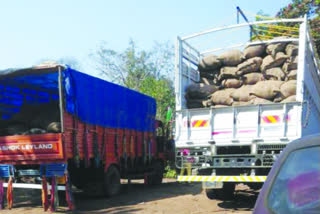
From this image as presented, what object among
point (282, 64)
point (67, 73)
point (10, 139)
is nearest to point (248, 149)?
point (282, 64)

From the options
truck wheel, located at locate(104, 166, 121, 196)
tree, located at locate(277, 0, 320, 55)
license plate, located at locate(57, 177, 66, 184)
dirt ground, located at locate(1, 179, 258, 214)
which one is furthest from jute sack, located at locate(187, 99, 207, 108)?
tree, located at locate(277, 0, 320, 55)

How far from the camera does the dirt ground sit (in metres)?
8.16

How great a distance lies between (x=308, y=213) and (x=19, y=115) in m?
8.84

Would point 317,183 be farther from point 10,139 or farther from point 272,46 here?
point 10,139

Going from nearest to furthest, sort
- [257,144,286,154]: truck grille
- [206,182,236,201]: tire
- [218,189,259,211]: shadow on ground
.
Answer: [257,144,286,154]: truck grille < [218,189,259,211]: shadow on ground < [206,182,236,201]: tire

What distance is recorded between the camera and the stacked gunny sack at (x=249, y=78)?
25.3ft

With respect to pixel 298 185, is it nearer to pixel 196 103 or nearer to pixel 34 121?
pixel 196 103

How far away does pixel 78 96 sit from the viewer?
8.47m

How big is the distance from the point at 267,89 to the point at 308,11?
15448mm

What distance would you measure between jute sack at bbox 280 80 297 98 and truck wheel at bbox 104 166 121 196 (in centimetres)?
470

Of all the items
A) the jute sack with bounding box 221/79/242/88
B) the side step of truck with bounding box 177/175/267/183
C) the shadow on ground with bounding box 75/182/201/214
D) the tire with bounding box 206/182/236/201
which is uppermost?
the jute sack with bounding box 221/79/242/88

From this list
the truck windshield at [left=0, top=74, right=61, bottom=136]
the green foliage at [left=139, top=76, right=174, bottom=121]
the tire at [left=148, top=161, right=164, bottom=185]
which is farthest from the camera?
the green foliage at [left=139, top=76, right=174, bottom=121]

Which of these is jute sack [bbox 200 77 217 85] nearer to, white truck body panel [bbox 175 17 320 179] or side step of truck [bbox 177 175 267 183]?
white truck body panel [bbox 175 17 320 179]

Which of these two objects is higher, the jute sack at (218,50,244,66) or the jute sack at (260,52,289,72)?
the jute sack at (218,50,244,66)
